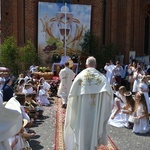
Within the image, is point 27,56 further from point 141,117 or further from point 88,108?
point 88,108

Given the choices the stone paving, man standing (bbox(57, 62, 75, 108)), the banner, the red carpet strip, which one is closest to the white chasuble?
the red carpet strip

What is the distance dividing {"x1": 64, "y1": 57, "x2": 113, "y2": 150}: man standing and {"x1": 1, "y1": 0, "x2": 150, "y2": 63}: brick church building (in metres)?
17.2

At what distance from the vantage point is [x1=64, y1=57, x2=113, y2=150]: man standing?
586cm

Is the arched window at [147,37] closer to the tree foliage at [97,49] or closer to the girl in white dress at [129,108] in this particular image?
the tree foliage at [97,49]

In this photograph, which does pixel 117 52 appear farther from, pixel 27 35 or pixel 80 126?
pixel 80 126

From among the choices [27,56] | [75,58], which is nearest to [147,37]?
[75,58]

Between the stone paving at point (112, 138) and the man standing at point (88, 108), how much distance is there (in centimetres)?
119

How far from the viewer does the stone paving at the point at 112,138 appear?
6.95 meters

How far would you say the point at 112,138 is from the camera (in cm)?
759

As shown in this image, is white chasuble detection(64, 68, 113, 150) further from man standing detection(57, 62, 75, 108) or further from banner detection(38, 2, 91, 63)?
banner detection(38, 2, 91, 63)

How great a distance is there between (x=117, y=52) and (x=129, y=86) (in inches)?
242

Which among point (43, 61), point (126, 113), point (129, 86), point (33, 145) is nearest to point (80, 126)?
point (33, 145)

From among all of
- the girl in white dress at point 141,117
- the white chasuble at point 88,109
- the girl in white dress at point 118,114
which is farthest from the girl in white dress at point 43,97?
the white chasuble at point 88,109

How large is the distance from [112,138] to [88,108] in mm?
2062
